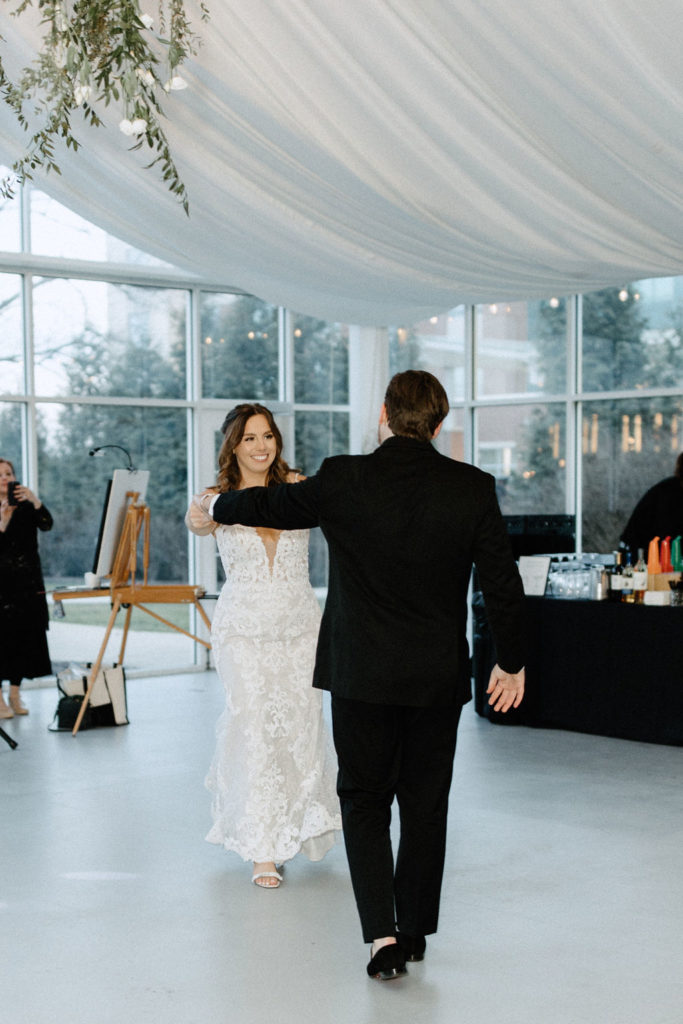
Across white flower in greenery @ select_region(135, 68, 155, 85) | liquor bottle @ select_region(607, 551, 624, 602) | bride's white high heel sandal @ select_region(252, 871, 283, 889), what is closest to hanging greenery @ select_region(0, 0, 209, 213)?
white flower in greenery @ select_region(135, 68, 155, 85)

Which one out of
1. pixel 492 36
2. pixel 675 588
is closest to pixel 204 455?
pixel 675 588

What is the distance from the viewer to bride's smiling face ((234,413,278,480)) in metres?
4.19

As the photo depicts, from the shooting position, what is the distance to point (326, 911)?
Result: 384 centimetres

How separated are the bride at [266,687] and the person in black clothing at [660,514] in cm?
343

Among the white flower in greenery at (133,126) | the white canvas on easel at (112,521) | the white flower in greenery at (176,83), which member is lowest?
the white canvas on easel at (112,521)

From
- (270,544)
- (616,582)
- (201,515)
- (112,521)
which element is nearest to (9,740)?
(112,521)

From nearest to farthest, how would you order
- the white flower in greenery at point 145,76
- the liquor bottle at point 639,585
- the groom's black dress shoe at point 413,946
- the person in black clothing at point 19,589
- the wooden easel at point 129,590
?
the groom's black dress shoe at point 413,946 → the white flower in greenery at point 145,76 → the liquor bottle at point 639,585 → the wooden easel at point 129,590 → the person in black clothing at point 19,589

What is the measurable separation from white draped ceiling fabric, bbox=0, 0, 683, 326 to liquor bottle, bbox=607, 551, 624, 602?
1.68 m

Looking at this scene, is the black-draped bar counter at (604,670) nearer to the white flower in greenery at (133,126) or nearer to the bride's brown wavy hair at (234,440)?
the bride's brown wavy hair at (234,440)

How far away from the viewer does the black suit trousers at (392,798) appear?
10.5ft

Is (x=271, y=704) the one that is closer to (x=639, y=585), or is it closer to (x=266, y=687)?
(x=266, y=687)

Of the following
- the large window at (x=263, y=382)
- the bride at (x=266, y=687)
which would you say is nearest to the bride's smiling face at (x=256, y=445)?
the bride at (x=266, y=687)

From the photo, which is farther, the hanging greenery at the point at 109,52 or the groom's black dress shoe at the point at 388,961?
the hanging greenery at the point at 109,52

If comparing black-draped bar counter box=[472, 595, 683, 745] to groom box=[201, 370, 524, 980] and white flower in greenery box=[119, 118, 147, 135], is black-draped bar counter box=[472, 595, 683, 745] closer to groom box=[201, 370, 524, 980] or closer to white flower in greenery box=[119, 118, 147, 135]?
groom box=[201, 370, 524, 980]
